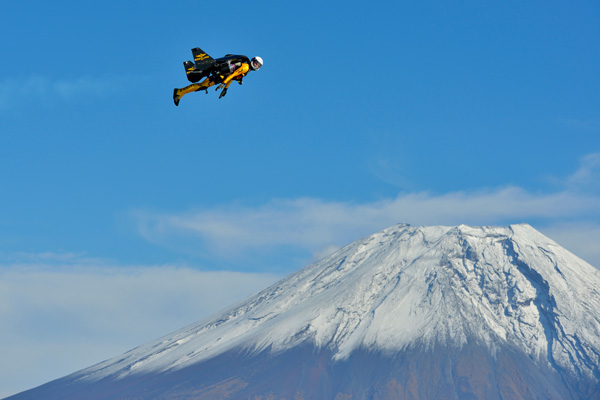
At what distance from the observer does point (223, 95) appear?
5425cm

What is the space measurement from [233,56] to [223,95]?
3.28m

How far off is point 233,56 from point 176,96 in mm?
4193

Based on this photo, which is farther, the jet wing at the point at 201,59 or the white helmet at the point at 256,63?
the white helmet at the point at 256,63

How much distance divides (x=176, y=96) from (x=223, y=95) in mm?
3050

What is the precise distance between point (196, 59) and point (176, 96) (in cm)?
284

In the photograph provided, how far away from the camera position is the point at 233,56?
56.3 metres

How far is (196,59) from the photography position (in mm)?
53781

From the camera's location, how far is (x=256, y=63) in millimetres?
57406

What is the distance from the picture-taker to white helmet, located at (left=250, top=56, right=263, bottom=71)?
5719 centimetres

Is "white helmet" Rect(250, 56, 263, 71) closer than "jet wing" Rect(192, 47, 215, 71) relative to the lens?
No

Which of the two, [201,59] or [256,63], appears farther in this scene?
[256,63]

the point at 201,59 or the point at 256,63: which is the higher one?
the point at 256,63

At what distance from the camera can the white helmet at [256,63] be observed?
57.2m
